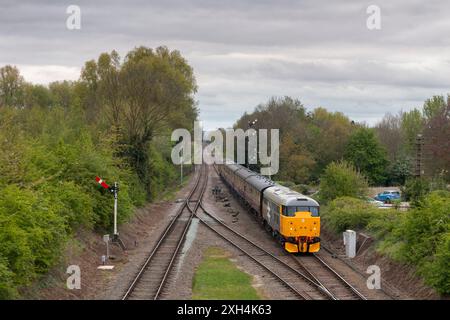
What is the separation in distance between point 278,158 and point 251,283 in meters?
49.0

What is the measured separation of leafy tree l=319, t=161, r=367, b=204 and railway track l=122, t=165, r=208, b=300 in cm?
1014

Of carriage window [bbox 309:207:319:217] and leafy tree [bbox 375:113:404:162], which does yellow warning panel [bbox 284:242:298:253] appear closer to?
carriage window [bbox 309:207:319:217]

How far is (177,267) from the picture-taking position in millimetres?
26328

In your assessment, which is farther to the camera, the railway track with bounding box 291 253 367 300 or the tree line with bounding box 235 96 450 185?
the tree line with bounding box 235 96 450 185

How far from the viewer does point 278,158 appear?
71625mm

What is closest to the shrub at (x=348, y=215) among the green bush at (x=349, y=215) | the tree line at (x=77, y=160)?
the green bush at (x=349, y=215)

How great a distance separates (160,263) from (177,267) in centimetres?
133

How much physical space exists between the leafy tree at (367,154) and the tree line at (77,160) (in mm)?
22639

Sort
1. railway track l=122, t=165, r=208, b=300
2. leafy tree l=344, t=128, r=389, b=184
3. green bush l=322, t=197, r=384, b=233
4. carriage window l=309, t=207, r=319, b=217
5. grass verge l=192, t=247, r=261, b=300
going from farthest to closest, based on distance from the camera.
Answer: leafy tree l=344, t=128, r=389, b=184, green bush l=322, t=197, r=384, b=233, carriage window l=309, t=207, r=319, b=217, railway track l=122, t=165, r=208, b=300, grass verge l=192, t=247, r=261, b=300

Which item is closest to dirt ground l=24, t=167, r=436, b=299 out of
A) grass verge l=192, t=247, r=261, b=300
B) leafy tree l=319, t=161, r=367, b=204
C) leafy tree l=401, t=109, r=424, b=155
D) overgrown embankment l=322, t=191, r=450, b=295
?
grass verge l=192, t=247, r=261, b=300

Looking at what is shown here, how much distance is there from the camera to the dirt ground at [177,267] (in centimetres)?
2127

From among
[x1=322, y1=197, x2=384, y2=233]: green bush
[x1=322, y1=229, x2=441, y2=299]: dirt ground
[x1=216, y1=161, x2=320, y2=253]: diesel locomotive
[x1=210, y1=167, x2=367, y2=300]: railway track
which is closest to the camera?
[x1=322, y1=229, x2=441, y2=299]: dirt ground

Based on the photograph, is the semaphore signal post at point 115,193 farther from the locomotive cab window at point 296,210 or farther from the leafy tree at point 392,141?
the leafy tree at point 392,141

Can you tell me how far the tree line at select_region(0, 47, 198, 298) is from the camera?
63.1ft
